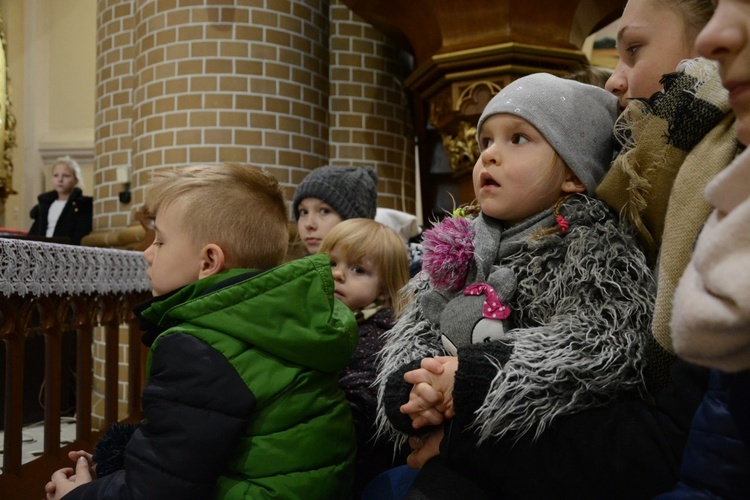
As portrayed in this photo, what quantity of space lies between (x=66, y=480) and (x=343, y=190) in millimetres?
1446

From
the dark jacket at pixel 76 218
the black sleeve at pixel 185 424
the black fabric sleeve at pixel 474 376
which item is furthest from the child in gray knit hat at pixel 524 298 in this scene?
the dark jacket at pixel 76 218

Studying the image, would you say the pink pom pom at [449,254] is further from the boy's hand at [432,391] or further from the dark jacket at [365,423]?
the dark jacket at [365,423]

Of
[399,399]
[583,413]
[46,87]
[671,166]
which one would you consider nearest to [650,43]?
[671,166]

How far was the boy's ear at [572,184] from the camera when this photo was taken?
3.95 feet

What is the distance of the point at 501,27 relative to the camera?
8.96 ft

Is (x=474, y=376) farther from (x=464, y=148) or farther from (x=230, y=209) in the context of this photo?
(x=464, y=148)

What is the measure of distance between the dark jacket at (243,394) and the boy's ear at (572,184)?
49cm

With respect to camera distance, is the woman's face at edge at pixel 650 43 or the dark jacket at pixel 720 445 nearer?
the dark jacket at pixel 720 445

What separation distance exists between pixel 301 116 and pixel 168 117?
0.83 metres

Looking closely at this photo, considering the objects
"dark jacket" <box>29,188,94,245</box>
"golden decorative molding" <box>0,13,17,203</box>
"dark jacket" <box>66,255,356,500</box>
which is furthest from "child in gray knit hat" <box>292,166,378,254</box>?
"golden decorative molding" <box>0,13,17,203</box>

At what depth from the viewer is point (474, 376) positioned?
1.04m

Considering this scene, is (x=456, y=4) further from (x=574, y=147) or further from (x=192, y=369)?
(x=192, y=369)

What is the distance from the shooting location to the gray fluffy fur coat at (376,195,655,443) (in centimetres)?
100

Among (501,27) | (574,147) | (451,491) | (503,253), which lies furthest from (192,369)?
(501,27)
